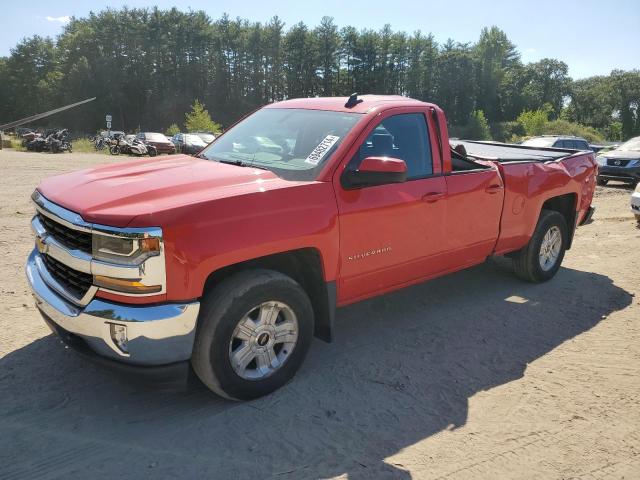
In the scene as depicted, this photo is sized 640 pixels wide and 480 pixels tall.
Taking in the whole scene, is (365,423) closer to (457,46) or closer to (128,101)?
(128,101)

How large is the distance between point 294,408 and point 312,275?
861 mm

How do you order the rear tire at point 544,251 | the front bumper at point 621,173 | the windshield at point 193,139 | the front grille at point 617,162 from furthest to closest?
1. the windshield at point 193,139
2. the front grille at point 617,162
3. the front bumper at point 621,173
4. the rear tire at point 544,251

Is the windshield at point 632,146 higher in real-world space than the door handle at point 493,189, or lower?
higher

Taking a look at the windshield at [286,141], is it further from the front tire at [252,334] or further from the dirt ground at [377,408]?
the dirt ground at [377,408]

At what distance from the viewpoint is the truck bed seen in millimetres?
5688

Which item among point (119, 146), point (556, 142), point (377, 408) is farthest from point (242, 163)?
point (119, 146)

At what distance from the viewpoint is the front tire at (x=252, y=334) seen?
305 centimetres

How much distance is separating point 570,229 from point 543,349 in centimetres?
228

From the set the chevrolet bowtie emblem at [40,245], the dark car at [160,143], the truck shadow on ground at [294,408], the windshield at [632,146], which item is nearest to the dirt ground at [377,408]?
the truck shadow on ground at [294,408]

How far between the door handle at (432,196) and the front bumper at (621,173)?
13.4m

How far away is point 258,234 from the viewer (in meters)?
3.12

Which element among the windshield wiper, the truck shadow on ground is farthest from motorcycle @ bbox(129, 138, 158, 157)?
the truck shadow on ground

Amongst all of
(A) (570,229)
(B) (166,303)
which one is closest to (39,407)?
(B) (166,303)

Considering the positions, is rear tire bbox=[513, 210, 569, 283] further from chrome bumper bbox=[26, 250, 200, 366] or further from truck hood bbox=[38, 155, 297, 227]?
chrome bumper bbox=[26, 250, 200, 366]
